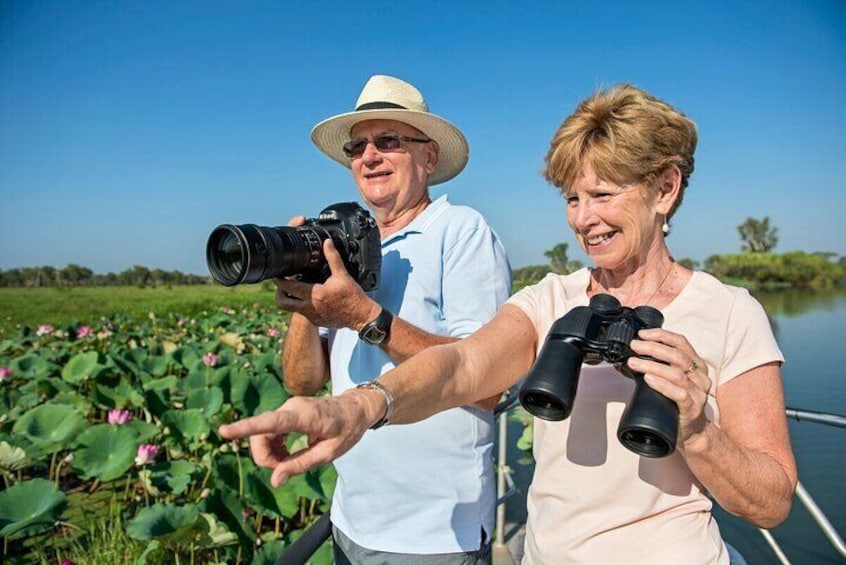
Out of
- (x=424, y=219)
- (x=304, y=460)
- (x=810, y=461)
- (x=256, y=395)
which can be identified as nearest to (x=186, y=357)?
(x=256, y=395)

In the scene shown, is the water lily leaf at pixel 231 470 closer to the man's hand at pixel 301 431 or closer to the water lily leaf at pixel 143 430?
the water lily leaf at pixel 143 430

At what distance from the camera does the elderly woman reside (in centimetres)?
98

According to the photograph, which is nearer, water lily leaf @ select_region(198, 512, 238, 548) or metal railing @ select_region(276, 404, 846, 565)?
metal railing @ select_region(276, 404, 846, 565)

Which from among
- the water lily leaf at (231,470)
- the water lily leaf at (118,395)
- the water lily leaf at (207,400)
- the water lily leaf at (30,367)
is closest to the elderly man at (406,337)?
the water lily leaf at (231,470)

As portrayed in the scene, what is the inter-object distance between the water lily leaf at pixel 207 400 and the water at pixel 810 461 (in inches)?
78.5

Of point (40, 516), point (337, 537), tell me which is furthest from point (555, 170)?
point (40, 516)

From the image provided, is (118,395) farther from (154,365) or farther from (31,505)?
(31,505)

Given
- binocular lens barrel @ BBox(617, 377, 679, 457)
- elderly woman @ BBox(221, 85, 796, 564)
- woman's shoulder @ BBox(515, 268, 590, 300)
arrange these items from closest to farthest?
binocular lens barrel @ BBox(617, 377, 679, 457), elderly woman @ BBox(221, 85, 796, 564), woman's shoulder @ BBox(515, 268, 590, 300)

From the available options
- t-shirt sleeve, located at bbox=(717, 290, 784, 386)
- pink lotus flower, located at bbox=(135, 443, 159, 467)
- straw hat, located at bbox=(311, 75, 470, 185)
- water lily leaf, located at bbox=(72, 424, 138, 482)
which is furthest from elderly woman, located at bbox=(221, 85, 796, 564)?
water lily leaf, located at bbox=(72, 424, 138, 482)

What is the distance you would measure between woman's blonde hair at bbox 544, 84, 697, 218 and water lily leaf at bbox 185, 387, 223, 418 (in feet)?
10.7

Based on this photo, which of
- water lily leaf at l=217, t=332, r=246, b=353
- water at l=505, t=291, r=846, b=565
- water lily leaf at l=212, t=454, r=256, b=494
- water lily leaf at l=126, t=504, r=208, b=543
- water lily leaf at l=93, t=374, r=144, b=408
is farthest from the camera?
water lily leaf at l=217, t=332, r=246, b=353

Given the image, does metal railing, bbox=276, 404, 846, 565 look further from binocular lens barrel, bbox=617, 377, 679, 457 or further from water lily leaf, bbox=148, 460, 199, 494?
water lily leaf, bbox=148, 460, 199, 494

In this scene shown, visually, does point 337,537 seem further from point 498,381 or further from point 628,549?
point 628,549

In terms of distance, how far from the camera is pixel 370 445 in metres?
1.55
